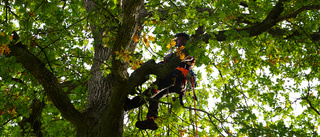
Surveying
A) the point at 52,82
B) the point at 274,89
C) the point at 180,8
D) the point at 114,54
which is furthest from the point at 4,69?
the point at 274,89

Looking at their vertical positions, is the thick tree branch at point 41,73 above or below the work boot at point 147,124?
above

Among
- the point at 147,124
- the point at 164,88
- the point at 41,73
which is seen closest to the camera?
the point at 41,73

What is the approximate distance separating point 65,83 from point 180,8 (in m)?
3.08

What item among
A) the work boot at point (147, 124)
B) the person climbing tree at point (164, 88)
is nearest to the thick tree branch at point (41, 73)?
the person climbing tree at point (164, 88)

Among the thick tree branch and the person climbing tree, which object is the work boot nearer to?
the person climbing tree

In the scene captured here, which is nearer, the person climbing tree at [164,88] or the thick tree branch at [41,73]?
the thick tree branch at [41,73]

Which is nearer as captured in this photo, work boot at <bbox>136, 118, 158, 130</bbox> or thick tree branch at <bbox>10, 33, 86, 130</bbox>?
thick tree branch at <bbox>10, 33, 86, 130</bbox>

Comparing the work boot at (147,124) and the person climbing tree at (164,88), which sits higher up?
the person climbing tree at (164,88)

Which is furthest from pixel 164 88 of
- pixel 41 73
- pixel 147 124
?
pixel 41 73

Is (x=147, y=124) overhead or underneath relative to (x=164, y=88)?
underneath

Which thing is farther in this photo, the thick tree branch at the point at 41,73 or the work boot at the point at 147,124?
the work boot at the point at 147,124

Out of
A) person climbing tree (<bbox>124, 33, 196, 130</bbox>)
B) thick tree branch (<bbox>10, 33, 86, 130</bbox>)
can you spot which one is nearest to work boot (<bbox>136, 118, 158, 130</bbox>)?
person climbing tree (<bbox>124, 33, 196, 130</bbox>)

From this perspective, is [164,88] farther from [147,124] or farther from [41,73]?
[41,73]

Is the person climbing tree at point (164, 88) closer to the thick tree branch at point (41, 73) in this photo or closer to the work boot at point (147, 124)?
the work boot at point (147, 124)
